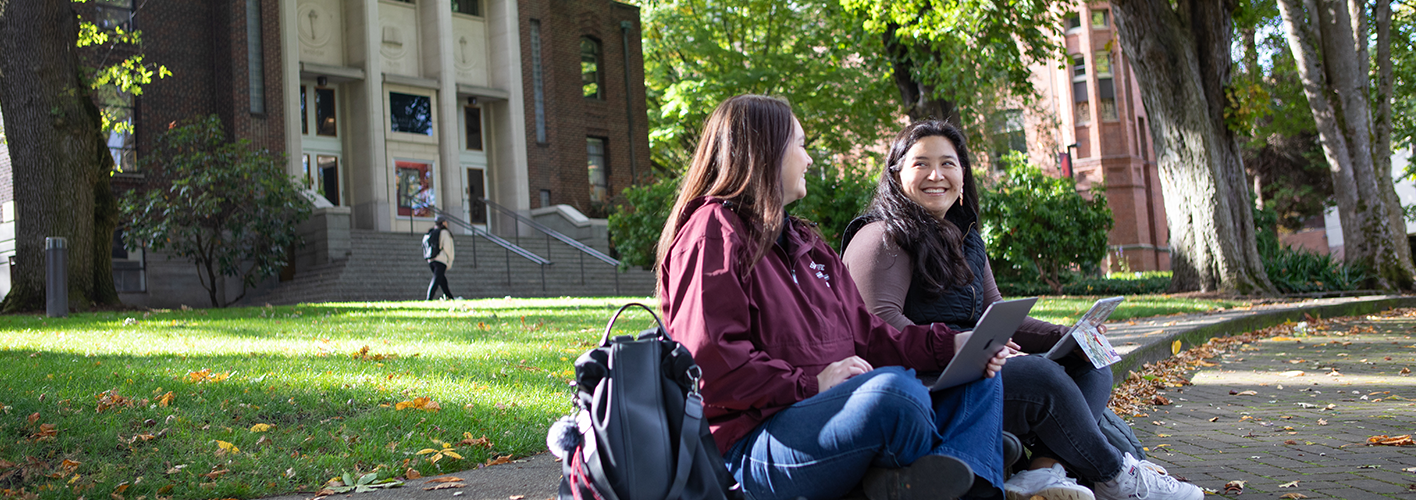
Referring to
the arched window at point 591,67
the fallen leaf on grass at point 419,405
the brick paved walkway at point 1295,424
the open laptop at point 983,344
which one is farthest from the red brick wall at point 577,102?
the open laptop at point 983,344

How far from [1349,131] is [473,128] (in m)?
21.7

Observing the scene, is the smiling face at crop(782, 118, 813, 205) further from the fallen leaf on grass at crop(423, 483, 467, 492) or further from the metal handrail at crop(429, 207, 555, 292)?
the metal handrail at crop(429, 207, 555, 292)

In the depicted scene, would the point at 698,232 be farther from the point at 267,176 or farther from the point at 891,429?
the point at 267,176

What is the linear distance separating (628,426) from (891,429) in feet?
2.33

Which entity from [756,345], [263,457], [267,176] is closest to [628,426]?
[756,345]

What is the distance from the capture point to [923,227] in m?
3.73

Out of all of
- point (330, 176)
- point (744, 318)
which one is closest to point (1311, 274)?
point (744, 318)

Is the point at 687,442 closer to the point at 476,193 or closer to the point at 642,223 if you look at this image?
the point at 642,223

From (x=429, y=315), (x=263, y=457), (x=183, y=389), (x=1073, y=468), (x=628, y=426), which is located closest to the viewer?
(x=628, y=426)

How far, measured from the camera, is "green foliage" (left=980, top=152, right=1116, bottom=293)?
16969mm

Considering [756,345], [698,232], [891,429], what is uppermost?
[698,232]

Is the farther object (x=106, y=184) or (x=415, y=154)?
(x=415, y=154)

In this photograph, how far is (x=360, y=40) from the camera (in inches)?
1006

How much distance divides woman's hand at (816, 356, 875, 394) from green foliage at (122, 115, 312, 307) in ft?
61.7
